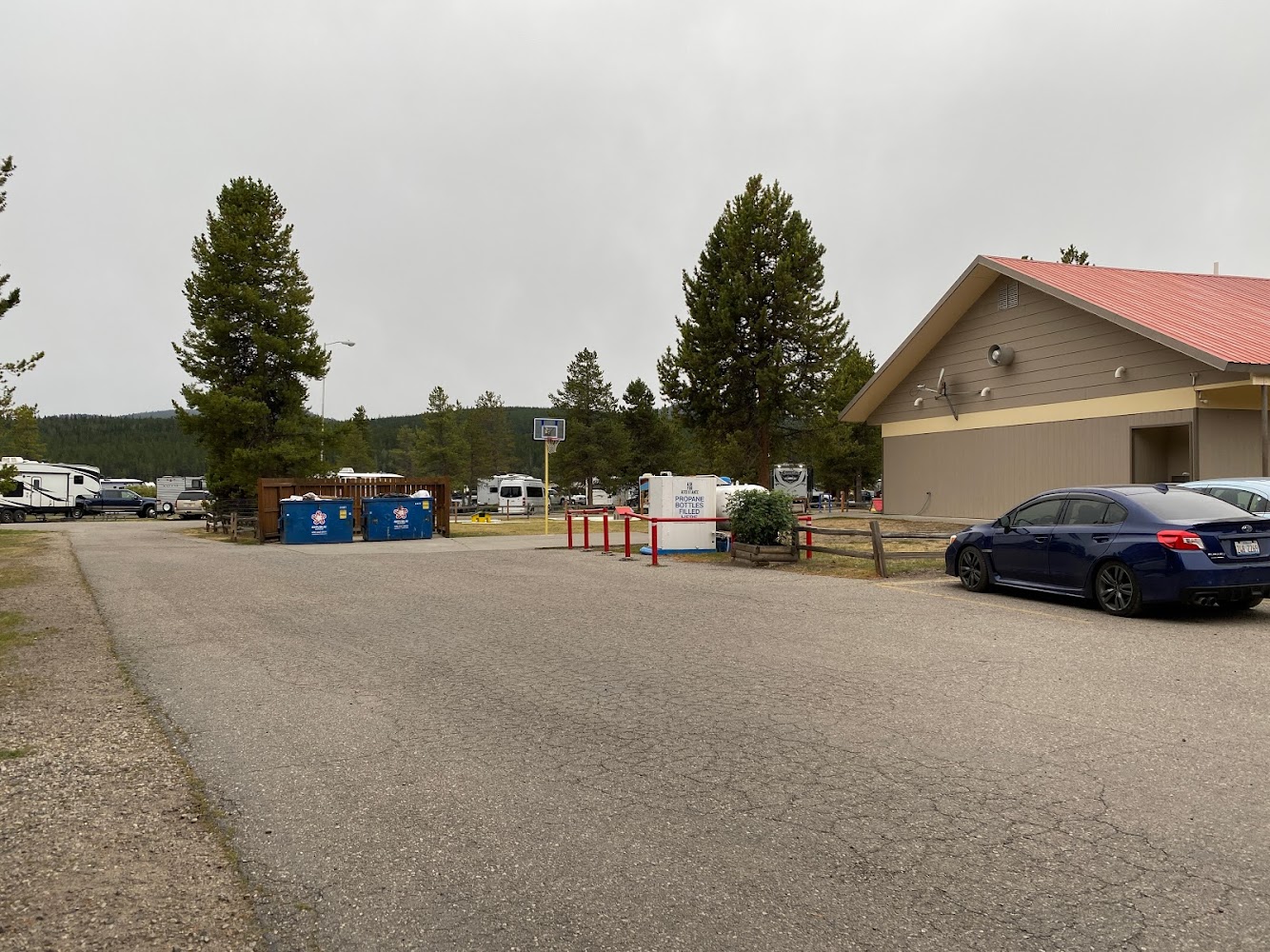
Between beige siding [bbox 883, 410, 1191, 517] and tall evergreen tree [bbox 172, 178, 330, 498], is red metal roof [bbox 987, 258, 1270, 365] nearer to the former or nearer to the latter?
beige siding [bbox 883, 410, 1191, 517]

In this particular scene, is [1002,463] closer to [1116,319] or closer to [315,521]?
[1116,319]

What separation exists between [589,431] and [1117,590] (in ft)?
209

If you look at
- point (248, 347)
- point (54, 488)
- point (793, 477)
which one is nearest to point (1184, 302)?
point (248, 347)

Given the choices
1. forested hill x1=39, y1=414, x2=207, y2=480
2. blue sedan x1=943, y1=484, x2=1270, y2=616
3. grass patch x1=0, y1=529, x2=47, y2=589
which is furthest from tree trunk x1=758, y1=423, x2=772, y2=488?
forested hill x1=39, y1=414, x2=207, y2=480

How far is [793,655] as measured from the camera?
8344mm

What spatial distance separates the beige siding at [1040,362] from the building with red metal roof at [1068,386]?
32 millimetres

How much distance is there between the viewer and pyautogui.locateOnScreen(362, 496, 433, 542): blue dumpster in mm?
29312

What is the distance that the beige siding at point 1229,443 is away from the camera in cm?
1806

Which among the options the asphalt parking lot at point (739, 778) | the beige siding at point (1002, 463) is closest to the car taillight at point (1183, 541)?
the asphalt parking lot at point (739, 778)

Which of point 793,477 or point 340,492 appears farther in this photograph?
point 793,477

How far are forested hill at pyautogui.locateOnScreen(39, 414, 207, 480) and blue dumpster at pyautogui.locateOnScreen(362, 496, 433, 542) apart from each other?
128 m

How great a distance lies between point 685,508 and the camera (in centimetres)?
Result: 2097

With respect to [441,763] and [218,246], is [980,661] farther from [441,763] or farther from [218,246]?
[218,246]

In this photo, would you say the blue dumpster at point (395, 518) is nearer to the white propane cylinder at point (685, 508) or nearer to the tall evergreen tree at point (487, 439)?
the white propane cylinder at point (685, 508)
